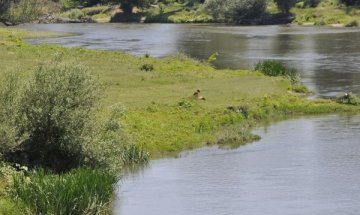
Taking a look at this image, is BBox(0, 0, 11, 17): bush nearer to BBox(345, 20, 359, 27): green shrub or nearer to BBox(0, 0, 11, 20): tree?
BBox(0, 0, 11, 20): tree

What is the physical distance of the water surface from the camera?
86875 millimetres

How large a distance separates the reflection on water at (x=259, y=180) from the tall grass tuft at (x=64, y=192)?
2.33m

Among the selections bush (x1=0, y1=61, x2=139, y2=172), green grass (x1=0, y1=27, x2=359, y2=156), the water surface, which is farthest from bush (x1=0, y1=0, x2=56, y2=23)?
bush (x1=0, y1=61, x2=139, y2=172)

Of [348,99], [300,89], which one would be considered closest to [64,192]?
[348,99]

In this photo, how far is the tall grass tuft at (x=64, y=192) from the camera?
3288 centimetres

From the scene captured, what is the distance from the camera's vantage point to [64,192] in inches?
1304

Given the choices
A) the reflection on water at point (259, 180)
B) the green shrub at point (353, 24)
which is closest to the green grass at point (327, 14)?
the green shrub at point (353, 24)

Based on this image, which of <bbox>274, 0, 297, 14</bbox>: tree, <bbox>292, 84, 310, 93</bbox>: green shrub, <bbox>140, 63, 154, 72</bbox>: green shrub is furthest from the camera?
<bbox>274, 0, 297, 14</bbox>: tree

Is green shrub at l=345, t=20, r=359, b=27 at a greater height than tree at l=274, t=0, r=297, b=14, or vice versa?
tree at l=274, t=0, r=297, b=14

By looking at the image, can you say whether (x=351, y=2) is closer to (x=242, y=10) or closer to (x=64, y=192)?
(x=242, y=10)

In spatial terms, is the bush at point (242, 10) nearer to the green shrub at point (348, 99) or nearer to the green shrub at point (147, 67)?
the green shrub at point (147, 67)

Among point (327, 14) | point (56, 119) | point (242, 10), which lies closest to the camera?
point (56, 119)

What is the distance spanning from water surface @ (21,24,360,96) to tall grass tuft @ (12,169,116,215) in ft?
141

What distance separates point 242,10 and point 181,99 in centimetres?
13151
